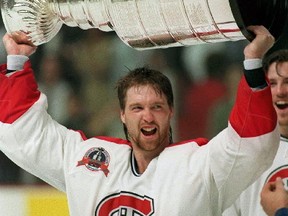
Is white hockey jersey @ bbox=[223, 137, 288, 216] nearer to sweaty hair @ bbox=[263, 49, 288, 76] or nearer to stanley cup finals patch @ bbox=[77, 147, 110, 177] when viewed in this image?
sweaty hair @ bbox=[263, 49, 288, 76]

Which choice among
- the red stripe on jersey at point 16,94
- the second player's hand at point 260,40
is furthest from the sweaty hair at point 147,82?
the second player's hand at point 260,40

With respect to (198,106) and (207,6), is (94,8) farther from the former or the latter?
(198,106)

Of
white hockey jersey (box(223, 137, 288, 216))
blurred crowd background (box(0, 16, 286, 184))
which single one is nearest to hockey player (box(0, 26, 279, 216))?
white hockey jersey (box(223, 137, 288, 216))

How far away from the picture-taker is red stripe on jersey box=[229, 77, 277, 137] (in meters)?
1.22

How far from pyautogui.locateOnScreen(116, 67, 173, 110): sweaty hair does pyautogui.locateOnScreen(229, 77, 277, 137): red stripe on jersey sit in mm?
271

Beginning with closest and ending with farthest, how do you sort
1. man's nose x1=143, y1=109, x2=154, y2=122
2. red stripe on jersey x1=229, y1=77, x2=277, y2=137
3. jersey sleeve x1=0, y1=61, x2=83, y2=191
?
red stripe on jersey x1=229, y1=77, x2=277, y2=137 → man's nose x1=143, y1=109, x2=154, y2=122 → jersey sleeve x1=0, y1=61, x2=83, y2=191

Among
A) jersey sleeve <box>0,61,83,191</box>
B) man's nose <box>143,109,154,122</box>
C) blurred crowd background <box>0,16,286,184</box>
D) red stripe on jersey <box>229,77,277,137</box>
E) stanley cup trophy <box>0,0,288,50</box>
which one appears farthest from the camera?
blurred crowd background <box>0,16,286,184</box>

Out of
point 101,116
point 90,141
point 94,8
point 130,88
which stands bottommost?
point 101,116

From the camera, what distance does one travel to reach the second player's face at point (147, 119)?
1.45 metres

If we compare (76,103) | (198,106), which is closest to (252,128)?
(198,106)

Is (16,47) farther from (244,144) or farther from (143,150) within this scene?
Answer: (244,144)

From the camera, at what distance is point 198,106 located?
212 centimetres

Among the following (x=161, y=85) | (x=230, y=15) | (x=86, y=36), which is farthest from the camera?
(x=86, y=36)

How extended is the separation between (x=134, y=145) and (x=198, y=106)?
65 centimetres
